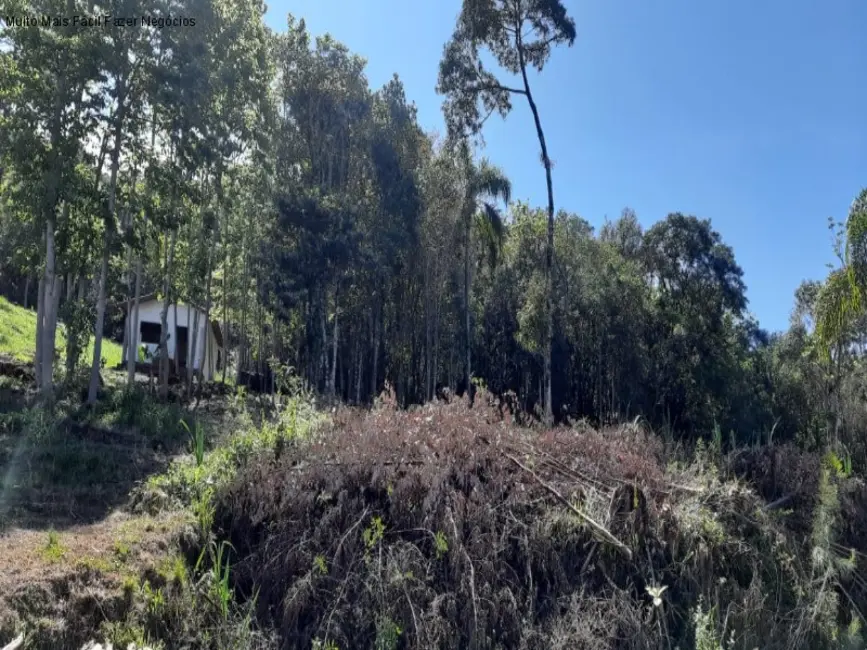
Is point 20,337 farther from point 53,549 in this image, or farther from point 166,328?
point 53,549

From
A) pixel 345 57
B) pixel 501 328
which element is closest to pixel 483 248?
pixel 501 328

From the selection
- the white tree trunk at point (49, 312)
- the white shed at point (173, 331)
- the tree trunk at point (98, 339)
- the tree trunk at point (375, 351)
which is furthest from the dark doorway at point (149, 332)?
the tree trunk at point (98, 339)

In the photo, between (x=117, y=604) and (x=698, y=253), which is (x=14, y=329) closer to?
(x=117, y=604)

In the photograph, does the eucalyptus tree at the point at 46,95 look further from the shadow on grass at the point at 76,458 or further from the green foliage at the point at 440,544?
the green foliage at the point at 440,544

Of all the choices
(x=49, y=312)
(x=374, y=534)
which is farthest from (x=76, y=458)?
(x=49, y=312)

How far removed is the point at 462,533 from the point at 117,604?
2.77 m

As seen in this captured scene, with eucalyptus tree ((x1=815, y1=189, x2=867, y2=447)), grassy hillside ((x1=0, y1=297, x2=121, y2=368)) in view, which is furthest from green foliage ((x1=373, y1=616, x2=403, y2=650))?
grassy hillside ((x1=0, y1=297, x2=121, y2=368))

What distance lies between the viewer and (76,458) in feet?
29.4

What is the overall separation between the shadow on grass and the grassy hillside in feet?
19.3

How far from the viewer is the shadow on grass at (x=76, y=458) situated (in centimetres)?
728

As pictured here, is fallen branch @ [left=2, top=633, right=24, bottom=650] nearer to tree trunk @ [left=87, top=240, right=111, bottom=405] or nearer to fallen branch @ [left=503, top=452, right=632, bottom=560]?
fallen branch @ [left=503, top=452, right=632, bottom=560]

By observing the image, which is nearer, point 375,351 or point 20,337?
point 20,337

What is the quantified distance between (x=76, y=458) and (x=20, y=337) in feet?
55.7

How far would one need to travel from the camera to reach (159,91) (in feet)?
45.0
